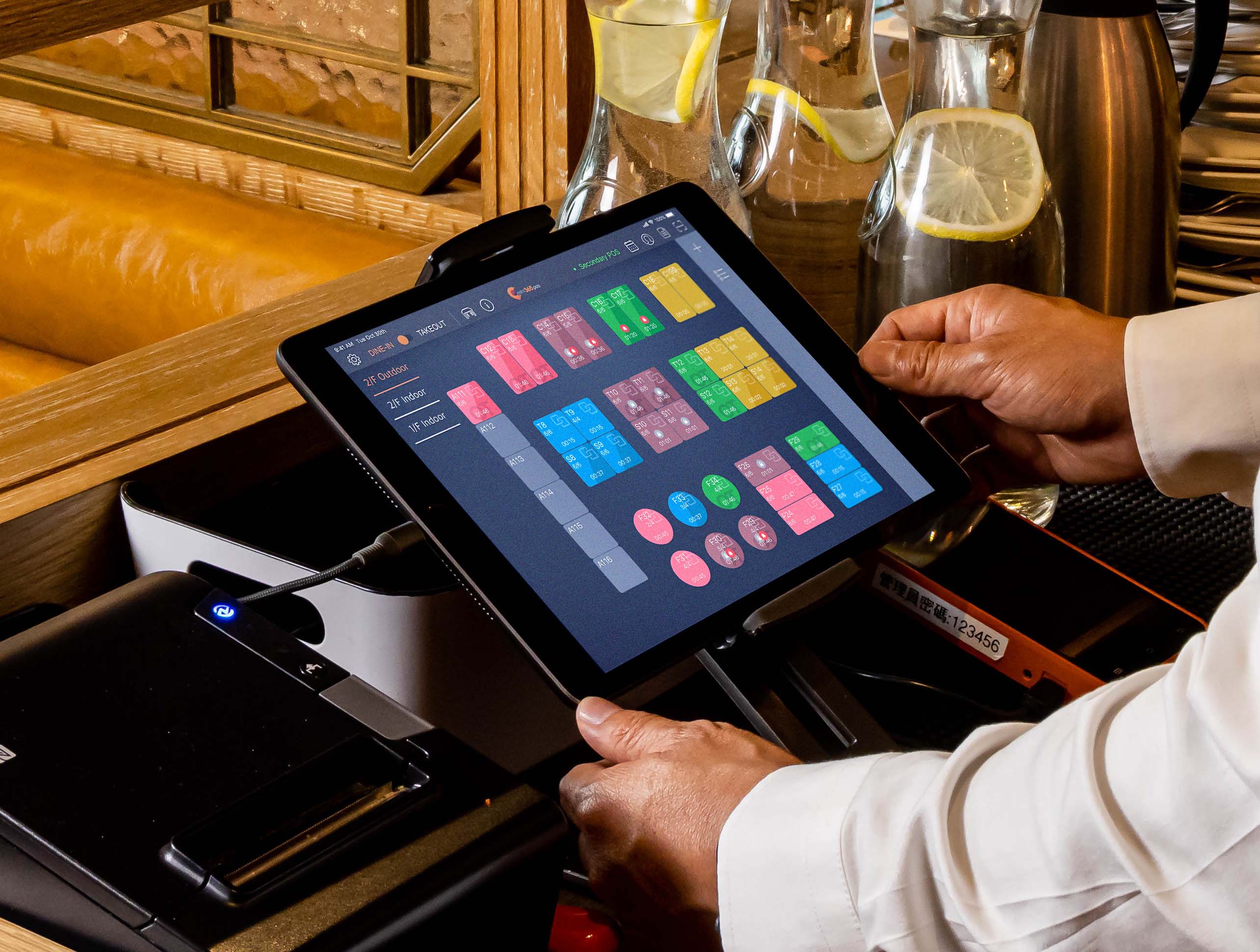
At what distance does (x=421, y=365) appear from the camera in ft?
2.03

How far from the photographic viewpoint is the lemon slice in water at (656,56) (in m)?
0.78

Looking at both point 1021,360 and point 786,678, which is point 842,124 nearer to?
point 1021,360

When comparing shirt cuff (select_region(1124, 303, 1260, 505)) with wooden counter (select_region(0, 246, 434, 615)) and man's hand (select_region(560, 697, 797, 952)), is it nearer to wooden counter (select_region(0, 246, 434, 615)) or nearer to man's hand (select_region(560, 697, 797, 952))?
man's hand (select_region(560, 697, 797, 952))

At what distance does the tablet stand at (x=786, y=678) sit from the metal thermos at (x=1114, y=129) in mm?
438

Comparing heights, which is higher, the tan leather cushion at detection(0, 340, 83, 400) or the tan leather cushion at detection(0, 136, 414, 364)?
the tan leather cushion at detection(0, 136, 414, 364)

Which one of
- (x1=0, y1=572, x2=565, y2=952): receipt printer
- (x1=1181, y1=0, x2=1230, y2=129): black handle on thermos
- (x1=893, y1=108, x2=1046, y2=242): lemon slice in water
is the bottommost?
(x1=0, y1=572, x2=565, y2=952): receipt printer

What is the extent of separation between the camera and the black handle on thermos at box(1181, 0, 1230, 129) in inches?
36.9

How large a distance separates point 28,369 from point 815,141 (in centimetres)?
127

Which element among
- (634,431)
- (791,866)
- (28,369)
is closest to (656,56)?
(634,431)

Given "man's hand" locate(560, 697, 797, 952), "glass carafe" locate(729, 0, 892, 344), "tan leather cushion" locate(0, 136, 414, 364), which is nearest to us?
"man's hand" locate(560, 697, 797, 952)

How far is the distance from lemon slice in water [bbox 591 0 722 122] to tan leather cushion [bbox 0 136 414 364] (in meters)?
0.58

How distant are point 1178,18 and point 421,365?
93cm

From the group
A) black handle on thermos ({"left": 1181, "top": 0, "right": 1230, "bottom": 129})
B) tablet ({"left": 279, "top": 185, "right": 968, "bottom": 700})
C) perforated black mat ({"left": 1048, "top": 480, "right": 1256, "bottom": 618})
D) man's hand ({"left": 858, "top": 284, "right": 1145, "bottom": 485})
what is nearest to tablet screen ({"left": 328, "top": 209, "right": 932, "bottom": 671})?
tablet ({"left": 279, "top": 185, "right": 968, "bottom": 700})

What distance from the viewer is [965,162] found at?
839 millimetres
